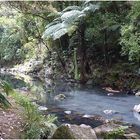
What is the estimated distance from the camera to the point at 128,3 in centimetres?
1553

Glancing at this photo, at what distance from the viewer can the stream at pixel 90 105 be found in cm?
924

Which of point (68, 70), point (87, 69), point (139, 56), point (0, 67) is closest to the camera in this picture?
point (139, 56)

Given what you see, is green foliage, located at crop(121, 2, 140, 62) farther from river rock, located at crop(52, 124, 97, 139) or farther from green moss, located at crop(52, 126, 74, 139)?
green moss, located at crop(52, 126, 74, 139)

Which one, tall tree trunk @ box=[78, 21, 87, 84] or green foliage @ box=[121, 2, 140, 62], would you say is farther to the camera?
tall tree trunk @ box=[78, 21, 87, 84]

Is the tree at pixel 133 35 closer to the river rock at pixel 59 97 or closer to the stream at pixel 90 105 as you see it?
the stream at pixel 90 105

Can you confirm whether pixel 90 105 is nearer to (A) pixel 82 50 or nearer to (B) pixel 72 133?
(B) pixel 72 133

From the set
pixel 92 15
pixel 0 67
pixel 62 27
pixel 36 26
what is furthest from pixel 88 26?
pixel 0 67

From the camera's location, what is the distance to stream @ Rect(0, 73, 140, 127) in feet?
30.3

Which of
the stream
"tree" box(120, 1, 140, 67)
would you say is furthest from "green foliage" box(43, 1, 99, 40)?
the stream

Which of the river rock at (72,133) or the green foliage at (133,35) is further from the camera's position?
the green foliage at (133,35)

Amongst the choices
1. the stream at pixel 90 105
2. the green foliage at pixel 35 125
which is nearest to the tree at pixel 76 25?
the stream at pixel 90 105

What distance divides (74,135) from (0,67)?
87.0 ft

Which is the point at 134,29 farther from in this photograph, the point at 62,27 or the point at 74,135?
the point at 74,135

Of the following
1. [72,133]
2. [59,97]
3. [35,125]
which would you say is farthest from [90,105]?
[72,133]
